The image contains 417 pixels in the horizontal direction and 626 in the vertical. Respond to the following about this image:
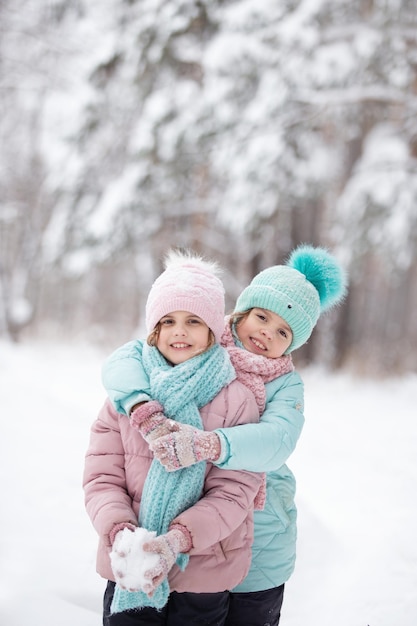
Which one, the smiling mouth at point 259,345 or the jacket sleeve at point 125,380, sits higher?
the smiling mouth at point 259,345

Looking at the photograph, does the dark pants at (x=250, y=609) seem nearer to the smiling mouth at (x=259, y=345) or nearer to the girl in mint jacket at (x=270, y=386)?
the girl in mint jacket at (x=270, y=386)

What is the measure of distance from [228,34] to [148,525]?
652 cm

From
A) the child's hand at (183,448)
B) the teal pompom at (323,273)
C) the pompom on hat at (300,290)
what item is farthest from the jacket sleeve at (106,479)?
the teal pompom at (323,273)

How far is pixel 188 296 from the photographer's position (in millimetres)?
1905

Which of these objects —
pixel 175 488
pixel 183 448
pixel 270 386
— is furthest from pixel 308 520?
pixel 183 448

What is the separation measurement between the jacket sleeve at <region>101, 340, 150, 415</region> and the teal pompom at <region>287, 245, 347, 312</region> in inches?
32.7

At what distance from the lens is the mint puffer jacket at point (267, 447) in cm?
174

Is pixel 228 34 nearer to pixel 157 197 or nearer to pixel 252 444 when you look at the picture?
pixel 157 197

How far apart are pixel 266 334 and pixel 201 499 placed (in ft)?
2.29

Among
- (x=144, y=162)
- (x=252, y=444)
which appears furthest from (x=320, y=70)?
(x=252, y=444)

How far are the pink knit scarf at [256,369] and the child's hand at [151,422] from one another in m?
0.41

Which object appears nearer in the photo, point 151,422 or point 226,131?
point 151,422

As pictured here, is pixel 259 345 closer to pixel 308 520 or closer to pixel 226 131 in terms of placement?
pixel 308 520

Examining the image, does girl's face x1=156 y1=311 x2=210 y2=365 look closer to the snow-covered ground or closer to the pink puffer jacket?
A: the pink puffer jacket
